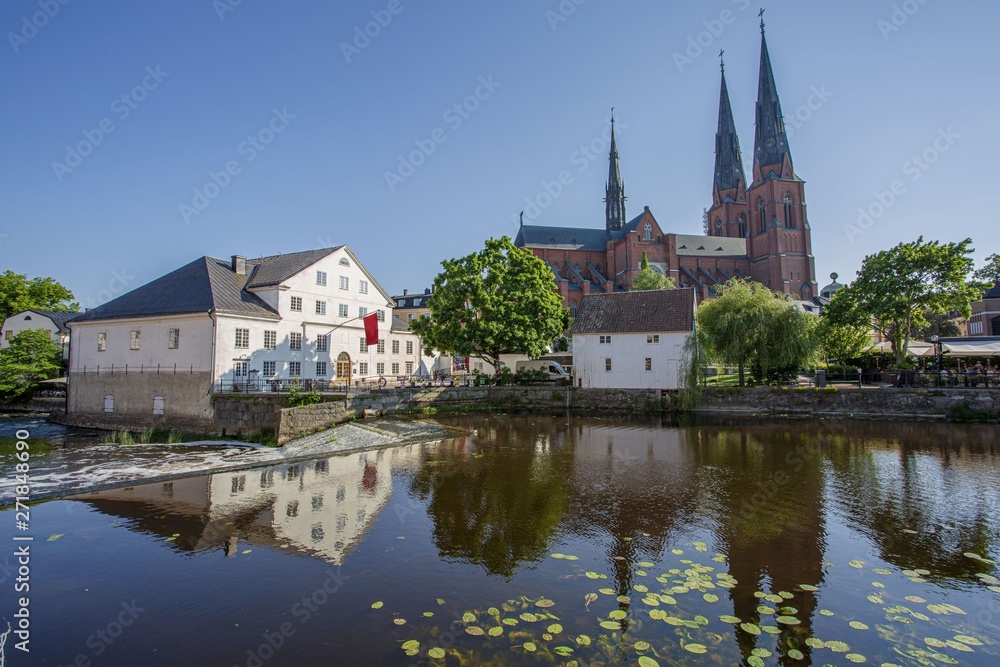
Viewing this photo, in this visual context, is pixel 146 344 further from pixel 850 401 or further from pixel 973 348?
pixel 973 348

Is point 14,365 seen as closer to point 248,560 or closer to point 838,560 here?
point 248,560

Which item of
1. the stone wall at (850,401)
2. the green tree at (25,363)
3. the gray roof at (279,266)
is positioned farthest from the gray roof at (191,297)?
the stone wall at (850,401)

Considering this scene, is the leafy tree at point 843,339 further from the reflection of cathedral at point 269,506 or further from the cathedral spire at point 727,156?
the cathedral spire at point 727,156

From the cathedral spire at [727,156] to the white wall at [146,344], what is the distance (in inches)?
3388

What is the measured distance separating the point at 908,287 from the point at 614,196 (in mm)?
58172

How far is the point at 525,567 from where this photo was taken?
8.59 metres

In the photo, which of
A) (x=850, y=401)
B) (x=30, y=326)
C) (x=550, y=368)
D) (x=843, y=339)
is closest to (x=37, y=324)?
(x=30, y=326)

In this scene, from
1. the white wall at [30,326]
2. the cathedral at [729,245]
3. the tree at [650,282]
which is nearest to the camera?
the white wall at [30,326]

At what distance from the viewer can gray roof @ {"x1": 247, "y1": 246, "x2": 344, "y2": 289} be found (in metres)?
31.4

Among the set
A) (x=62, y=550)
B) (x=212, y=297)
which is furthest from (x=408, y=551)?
(x=212, y=297)

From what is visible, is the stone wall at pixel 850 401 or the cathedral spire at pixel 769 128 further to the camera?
the cathedral spire at pixel 769 128

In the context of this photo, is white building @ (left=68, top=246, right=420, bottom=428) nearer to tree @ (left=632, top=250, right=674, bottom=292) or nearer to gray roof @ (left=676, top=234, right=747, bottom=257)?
tree @ (left=632, top=250, right=674, bottom=292)

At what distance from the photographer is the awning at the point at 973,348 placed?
1265 inches

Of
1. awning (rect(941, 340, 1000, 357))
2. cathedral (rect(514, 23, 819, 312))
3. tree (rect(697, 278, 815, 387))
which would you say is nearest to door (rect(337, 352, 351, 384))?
tree (rect(697, 278, 815, 387))
